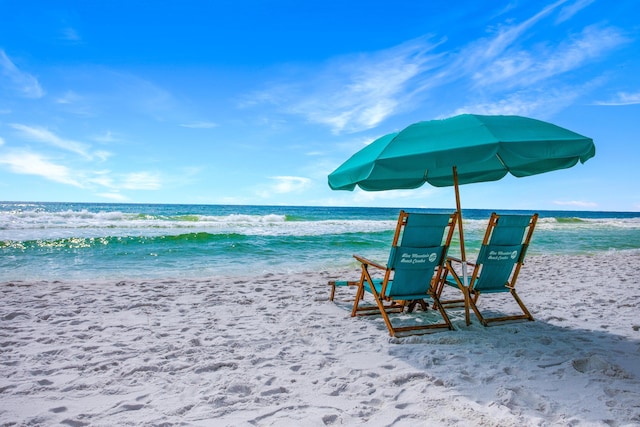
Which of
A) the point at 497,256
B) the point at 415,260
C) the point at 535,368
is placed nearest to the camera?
the point at 535,368

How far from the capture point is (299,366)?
10.3ft

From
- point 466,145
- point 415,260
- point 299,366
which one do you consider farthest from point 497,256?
point 299,366

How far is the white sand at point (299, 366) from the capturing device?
2.39 m

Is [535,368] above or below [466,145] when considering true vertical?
below

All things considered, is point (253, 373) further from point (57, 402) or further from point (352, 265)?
point (352, 265)

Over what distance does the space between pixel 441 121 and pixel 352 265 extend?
21.0 feet

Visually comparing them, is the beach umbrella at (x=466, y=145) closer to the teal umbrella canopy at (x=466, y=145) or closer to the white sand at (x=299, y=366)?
the teal umbrella canopy at (x=466, y=145)

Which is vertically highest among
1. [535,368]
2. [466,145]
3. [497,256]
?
[466,145]

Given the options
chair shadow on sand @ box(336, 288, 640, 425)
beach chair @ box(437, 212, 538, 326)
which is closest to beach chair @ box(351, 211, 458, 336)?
chair shadow on sand @ box(336, 288, 640, 425)

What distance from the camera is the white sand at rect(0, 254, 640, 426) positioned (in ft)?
7.86

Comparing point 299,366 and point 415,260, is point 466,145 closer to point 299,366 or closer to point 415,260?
point 415,260

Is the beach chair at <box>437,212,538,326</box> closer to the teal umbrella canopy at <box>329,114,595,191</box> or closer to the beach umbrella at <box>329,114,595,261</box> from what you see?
the beach umbrella at <box>329,114,595,261</box>

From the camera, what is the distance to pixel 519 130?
3316mm

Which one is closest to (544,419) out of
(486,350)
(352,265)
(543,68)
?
(486,350)
